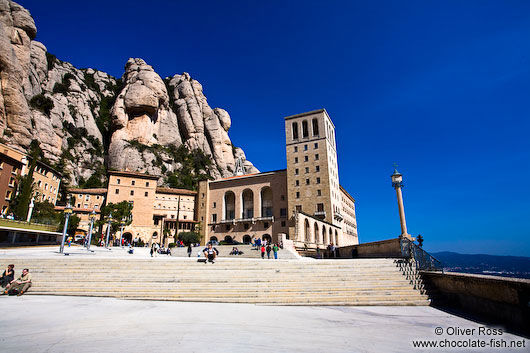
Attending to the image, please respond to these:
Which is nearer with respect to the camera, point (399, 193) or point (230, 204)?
point (399, 193)

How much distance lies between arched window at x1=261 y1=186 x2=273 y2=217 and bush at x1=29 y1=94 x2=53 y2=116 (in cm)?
4816

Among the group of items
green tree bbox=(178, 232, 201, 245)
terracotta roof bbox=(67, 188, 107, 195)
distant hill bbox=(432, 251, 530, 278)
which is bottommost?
distant hill bbox=(432, 251, 530, 278)

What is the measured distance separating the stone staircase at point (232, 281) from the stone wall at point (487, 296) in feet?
2.41

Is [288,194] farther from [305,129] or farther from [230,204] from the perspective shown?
[305,129]

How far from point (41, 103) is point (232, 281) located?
65.7 meters

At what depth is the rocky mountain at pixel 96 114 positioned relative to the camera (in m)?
47.9

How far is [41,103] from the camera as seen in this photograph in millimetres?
55719

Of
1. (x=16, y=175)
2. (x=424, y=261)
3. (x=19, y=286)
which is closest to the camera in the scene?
(x=19, y=286)

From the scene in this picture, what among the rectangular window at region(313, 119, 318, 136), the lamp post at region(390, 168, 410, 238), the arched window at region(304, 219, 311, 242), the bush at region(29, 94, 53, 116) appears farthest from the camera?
the bush at region(29, 94, 53, 116)

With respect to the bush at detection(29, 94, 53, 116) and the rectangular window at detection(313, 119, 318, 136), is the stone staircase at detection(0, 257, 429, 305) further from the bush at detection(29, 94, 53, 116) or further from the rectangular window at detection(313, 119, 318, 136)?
the bush at detection(29, 94, 53, 116)

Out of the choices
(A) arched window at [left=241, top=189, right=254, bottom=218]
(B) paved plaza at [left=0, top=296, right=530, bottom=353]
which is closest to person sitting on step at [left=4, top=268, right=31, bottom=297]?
(B) paved plaza at [left=0, top=296, right=530, bottom=353]

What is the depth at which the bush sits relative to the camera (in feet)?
179

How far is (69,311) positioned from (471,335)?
9156 millimetres

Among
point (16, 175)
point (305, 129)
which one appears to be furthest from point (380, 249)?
point (16, 175)
